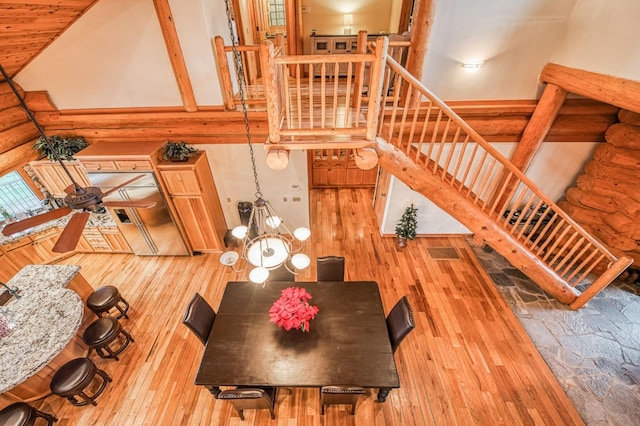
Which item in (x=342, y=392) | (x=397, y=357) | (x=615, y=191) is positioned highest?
(x=615, y=191)

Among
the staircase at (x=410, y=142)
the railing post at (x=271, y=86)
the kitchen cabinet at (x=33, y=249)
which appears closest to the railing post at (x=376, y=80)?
the staircase at (x=410, y=142)

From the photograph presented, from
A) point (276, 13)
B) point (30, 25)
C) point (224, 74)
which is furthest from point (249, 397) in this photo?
point (276, 13)

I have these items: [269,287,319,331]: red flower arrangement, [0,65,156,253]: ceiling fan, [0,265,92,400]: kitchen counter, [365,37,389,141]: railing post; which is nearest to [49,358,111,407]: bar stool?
[0,265,92,400]: kitchen counter

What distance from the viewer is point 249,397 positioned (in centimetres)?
287

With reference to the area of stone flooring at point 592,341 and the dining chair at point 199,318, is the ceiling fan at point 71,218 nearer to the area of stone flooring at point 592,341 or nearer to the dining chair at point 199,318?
the dining chair at point 199,318

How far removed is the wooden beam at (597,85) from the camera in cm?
306

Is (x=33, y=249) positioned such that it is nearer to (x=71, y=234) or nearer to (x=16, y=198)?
(x=16, y=198)

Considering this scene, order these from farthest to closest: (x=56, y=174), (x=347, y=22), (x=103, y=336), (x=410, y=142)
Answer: (x=347, y=22), (x=56, y=174), (x=103, y=336), (x=410, y=142)

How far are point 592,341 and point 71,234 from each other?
6643mm

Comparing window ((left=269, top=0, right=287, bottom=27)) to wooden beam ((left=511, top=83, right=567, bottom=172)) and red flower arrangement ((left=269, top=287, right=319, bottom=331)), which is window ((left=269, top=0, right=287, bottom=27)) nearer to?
wooden beam ((left=511, top=83, right=567, bottom=172))

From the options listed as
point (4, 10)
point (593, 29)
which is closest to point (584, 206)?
point (593, 29)

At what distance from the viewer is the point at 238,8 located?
16.5 feet

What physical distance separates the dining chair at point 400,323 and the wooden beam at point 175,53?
14.3ft

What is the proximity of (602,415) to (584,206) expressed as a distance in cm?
335
